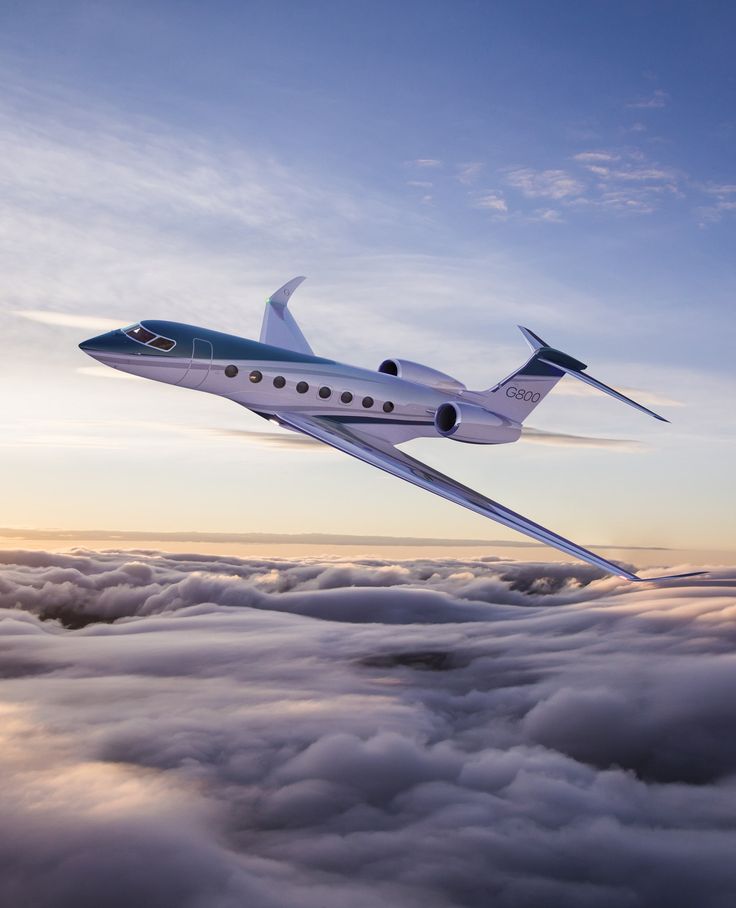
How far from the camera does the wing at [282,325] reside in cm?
4553

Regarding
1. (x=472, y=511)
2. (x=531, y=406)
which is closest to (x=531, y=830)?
(x=531, y=406)

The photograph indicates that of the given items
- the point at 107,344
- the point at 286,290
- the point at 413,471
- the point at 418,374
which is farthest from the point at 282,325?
the point at 413,471

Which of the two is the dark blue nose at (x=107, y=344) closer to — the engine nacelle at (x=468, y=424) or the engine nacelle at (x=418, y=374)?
the engine nacelle at (x=418, y=374)

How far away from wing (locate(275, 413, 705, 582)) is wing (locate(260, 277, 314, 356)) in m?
9.59

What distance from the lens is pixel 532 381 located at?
155ft

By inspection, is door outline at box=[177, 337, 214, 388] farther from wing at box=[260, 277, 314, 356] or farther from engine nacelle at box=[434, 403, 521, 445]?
engine nacelle at box=[434, 403, 521, 445]

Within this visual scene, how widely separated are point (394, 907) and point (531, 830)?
46.5 meters

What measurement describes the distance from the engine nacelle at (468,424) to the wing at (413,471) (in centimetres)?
456

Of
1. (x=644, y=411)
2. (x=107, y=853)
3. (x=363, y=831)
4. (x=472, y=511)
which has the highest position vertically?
(x=644, y=411)

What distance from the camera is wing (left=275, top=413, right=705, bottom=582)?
28.0 metres

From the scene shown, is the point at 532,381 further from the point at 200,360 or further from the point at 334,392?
the point at 200,360

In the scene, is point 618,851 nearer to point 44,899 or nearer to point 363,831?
point 363,831

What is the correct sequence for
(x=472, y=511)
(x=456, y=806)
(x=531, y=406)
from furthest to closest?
(x=456, y=806) < (x=531, y=406) < (x=472, y=511)

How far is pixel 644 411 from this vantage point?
3650 centimetres
